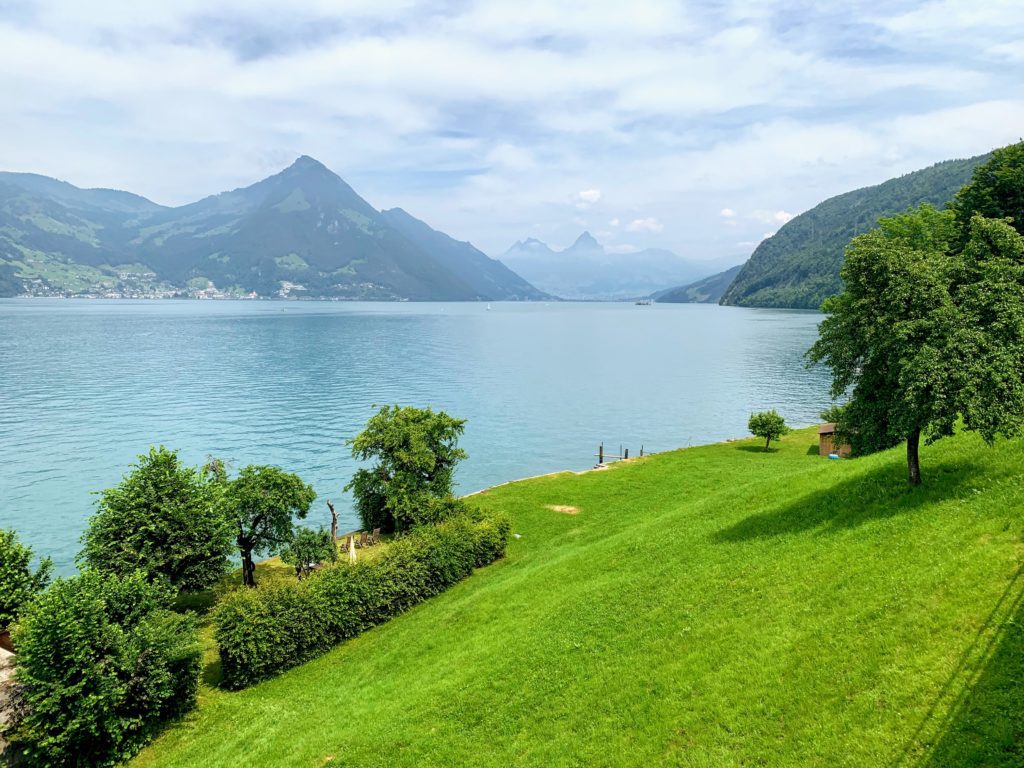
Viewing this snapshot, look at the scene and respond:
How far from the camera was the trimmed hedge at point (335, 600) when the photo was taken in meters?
28.5

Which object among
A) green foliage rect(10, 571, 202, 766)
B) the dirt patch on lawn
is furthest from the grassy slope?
the dirt patch on lawn

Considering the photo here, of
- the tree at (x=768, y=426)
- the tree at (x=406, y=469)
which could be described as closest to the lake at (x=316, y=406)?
the tree at (x=406, y=469)

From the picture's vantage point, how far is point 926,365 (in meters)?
21.8

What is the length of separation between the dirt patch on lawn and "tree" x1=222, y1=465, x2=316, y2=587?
22.3 metres

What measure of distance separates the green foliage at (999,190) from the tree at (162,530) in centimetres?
7767

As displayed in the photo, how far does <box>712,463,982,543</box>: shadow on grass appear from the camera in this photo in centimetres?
2325

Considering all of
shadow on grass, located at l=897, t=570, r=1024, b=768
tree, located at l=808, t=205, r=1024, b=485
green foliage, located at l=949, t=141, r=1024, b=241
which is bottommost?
shadow on grass, located at l=897, t=570, r=1024, b=768

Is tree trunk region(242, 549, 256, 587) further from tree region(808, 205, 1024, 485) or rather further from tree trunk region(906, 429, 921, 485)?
tree trunk region(906, 429, 921, 485)

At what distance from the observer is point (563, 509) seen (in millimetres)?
52594

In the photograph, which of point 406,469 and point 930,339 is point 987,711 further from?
point 406,469

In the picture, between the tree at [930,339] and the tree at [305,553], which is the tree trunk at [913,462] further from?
the tree at [305,553]

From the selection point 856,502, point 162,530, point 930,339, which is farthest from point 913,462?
point 162,530

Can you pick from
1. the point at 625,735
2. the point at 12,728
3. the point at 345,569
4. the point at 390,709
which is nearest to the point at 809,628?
the point at 625,735

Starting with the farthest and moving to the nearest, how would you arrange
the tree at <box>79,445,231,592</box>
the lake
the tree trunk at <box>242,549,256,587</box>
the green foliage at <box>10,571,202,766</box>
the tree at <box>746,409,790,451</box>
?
the lake
the tree at <box>746,409,790,451</box>
the tree trunk at <box>242,549,256,587</box>
the tree at <box>79,445,231,592</box>
the green foliage at <box>10,571,202,766</box>
